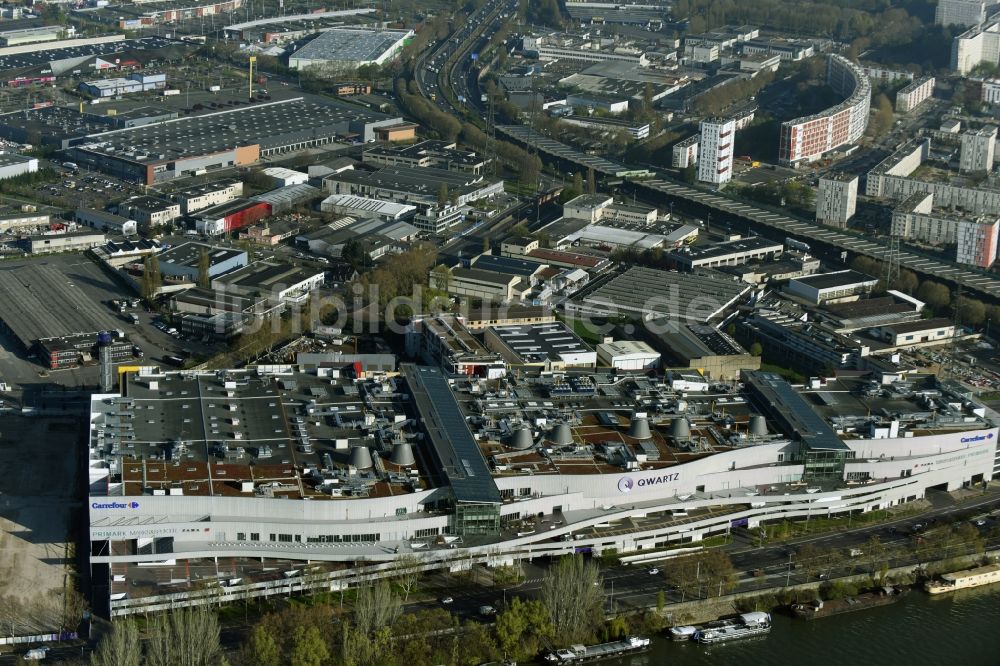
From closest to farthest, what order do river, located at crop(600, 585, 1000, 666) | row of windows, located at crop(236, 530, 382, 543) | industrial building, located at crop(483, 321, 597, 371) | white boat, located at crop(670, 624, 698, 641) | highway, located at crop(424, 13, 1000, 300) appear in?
river, located at crop(600, 585, 1000, 666) < white boat, located at crop(670, 624, 698, 641) < row of windows, located at crop(236, 530, 382, 543) < industrial building, located at crop(483, 321, 597, 371) < highway, located at crop(424, 13, 1000, 300)

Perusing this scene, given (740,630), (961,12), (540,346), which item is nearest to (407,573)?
(740,630)

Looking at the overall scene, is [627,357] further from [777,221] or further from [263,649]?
[263,649]

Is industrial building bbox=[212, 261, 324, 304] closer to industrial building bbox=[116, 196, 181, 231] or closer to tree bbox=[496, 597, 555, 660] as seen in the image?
industrial building bbox=[116, 196, 181, 231]

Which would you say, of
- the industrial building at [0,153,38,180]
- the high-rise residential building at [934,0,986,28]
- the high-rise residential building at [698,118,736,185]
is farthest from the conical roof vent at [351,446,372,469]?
the high-rise residential building at [934,0,986,28]

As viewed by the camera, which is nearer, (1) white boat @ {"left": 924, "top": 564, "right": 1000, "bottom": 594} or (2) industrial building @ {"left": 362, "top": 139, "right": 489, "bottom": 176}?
(1) white boat @ {"left": 924, "top": 564, "right": 1000, "bottom": 594}

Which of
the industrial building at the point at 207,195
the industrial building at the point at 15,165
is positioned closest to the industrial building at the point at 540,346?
the industrial building at the point at 207,195

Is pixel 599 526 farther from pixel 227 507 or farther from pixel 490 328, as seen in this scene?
pixel 490 328

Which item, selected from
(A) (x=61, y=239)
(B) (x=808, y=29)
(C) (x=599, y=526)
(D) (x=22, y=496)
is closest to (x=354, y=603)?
(C) (x=599, y=526)
